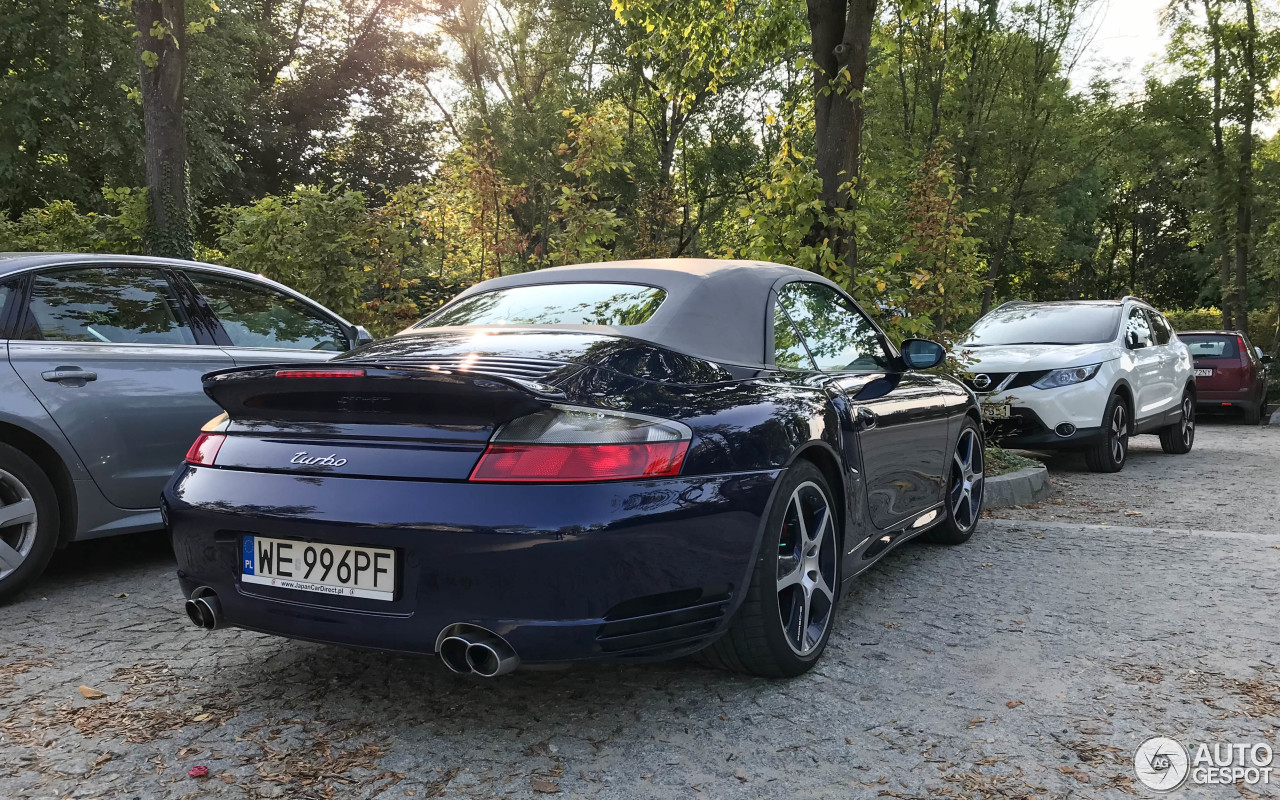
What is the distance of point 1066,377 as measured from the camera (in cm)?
881

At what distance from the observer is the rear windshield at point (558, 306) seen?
141 inches

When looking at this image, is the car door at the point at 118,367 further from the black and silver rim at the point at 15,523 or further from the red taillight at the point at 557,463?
the red taillight at the point at 557,463

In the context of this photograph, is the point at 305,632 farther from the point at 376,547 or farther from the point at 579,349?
the point at 579,349

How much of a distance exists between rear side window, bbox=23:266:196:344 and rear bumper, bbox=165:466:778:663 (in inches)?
88.8

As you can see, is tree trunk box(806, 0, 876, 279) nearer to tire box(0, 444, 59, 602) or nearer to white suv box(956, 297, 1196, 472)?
white suv box(956, 297, 1196, 472)

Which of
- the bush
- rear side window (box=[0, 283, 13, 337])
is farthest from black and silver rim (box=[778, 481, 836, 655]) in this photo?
the bush

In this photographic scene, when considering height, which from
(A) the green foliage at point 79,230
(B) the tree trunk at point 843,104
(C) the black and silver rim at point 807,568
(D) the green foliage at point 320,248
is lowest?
(C) the black and silver rim at point 807,568

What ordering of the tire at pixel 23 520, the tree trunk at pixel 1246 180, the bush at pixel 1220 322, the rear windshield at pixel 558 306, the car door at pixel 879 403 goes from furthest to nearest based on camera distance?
the bush at pixel 1220 322, the tree trunk at pixel 1246 180, the tire at pixel 23 520, the car door at pixel 879 403, the rear windshield at pixel 558 306

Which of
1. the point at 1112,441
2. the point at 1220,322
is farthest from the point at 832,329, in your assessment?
the point at 1220,322

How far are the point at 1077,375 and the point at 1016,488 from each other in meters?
2.01

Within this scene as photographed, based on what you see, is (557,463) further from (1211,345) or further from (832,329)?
(1211,345)

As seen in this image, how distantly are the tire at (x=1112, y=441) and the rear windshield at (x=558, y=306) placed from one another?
674cm

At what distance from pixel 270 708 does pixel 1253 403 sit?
57.9ft

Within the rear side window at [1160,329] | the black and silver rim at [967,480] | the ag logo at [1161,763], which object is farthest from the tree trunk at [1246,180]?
the ag logo at [1161,763]
